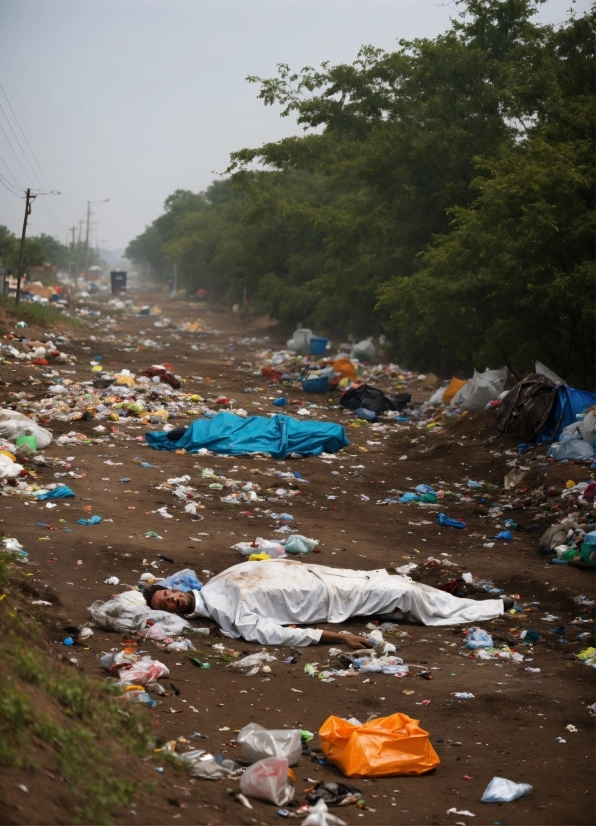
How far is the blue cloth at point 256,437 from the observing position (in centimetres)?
1391

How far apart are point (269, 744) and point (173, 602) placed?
2.52 metres

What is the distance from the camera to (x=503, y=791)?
4.48 metres

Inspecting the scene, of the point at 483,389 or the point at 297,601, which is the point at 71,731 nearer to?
the point at 297,601

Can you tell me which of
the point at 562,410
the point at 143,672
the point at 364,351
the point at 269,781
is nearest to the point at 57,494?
the point at 143,672

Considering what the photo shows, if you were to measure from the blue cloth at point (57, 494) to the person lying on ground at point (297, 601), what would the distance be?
3601 mm

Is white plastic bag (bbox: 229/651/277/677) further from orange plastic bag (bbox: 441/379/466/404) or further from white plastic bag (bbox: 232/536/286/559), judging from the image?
orange plastic bag (bbox: 441/379/466/404)

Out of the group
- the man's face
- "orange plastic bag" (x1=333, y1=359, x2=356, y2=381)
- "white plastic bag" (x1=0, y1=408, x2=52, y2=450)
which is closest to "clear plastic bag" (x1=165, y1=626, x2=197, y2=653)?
the man's face

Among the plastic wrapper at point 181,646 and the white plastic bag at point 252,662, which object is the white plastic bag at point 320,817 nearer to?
the white plastic bag at point 252,662

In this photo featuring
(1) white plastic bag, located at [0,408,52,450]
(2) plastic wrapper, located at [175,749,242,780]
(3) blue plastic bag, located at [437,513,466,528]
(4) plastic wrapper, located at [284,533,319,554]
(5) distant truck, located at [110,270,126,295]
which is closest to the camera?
(2) plastic wrapper, located at [175,749,242,780]

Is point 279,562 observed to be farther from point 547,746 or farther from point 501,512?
point 501,512

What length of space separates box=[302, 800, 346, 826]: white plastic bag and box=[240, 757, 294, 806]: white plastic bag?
141mm

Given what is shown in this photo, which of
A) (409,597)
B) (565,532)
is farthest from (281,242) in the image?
(409,597)

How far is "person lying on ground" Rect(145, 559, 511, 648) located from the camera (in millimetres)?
6719

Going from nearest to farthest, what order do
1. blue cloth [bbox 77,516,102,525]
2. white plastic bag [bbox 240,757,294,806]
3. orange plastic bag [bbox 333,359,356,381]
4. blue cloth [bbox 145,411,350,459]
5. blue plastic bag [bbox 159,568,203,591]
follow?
white plastic bag [bbox 240,757,294,806], blue plastic bag [bbox 159,568,203,591], blue cloth [bbox 77,516,102,525], blue cloth [bbox 145,411,350,459], orange plastic bag [bbox 333,359,356,381]
